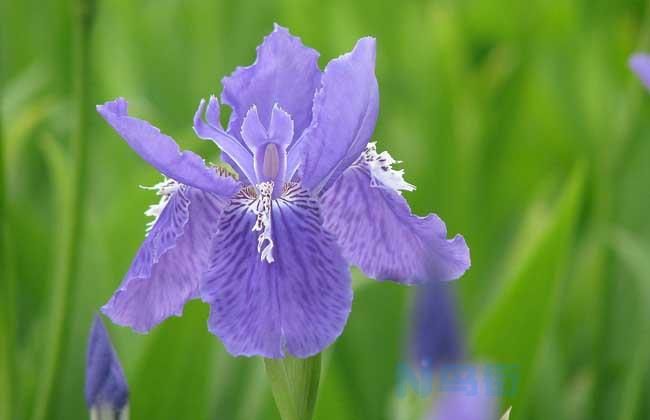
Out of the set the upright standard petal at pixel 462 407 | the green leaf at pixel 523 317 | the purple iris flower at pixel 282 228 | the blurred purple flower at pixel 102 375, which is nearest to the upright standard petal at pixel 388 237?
the purple iris flower at pixel 282 228

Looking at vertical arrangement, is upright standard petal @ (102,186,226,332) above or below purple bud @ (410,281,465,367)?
above

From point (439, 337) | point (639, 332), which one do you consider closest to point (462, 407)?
point (439, 337)

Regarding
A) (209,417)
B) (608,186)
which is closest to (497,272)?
(608,186)

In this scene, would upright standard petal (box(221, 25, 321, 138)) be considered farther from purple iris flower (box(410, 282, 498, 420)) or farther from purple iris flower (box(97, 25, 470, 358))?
purple iris flower (box(410, 282, 498, 420))

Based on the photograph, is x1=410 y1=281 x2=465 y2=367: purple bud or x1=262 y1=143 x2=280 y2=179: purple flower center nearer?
x1=410 y1=281 x2=465 y2=367: purple bud

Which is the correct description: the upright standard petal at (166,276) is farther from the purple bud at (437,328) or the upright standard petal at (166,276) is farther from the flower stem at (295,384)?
the purple bud at (437,328)

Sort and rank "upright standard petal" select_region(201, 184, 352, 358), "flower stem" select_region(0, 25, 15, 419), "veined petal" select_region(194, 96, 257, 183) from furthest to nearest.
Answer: "flower stem" select_region(0, 25, 15, 419) < "veined petal" select_region(194, 96, 257, 183) < "upright standard petal" select_region(201, 184, 352, 358)

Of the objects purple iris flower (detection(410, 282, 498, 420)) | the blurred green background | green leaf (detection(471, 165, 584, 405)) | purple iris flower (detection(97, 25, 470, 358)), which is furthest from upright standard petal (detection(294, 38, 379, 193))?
green leaf (detection(471, 165, 584, 405))
